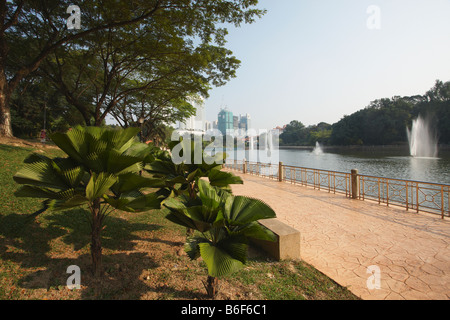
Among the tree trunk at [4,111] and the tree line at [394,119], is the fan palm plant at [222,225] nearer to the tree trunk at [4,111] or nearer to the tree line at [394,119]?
the tree trunk at [4,111]

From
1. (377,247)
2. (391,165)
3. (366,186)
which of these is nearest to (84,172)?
(377,247)

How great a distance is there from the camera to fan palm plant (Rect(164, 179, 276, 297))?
1988mm

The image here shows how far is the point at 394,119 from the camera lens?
64.3 m

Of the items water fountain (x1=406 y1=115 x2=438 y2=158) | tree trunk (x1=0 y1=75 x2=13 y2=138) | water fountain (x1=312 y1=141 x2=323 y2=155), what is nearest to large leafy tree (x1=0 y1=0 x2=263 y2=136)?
tree trunk (x1=0 y1=75 x2=13 y2=138)

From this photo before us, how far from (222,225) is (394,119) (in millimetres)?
80464

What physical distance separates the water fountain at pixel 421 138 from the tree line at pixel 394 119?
130 cm

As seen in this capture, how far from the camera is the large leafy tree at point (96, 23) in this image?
25.1ft

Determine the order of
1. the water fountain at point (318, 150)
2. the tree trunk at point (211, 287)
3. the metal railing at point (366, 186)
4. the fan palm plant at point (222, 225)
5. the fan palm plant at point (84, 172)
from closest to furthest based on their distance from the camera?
the fan palm plant at point (222, 225), the fan palm plant at point (84, 172), the tree trunk at point (211, 287), the metal railing at point (366, 186), the water fountain at point (318, 150)

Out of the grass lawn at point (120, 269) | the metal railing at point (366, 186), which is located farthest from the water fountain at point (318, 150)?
the grass lawn at point (120, 269)

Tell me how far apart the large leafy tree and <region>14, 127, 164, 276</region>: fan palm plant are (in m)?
6.74

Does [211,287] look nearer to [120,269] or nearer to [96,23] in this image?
[120,269]

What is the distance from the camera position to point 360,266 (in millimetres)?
3750
